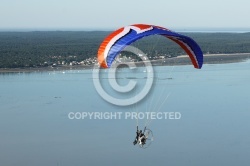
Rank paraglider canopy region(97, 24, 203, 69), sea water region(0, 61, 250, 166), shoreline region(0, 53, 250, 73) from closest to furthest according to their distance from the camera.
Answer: paraglider canopy region(97, 24, 203, 69) < sea water region(0, 61, 250, 166) < shoreline region(0, 53, 250, 73)

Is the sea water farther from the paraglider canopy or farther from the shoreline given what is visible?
the shoreline

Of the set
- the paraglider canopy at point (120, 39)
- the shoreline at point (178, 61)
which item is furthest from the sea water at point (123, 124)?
the shoreline at point (178, 61)

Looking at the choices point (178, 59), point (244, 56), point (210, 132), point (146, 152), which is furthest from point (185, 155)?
point (244, 56)

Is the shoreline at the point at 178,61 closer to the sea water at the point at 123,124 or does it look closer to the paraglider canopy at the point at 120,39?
the sea water at the point at 123,124

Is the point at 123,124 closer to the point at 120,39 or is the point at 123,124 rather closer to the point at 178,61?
the point at 120,39

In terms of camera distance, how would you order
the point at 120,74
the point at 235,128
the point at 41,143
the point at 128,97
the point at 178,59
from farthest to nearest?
the point at 178,59
the point at 120,74
the point at 128,97
the point at 235,128
the point at 41,143

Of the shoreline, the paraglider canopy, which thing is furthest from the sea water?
the shoreline

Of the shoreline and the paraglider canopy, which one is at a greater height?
the paraglider canopy

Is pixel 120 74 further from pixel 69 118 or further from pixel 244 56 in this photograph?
pixel 244 56
